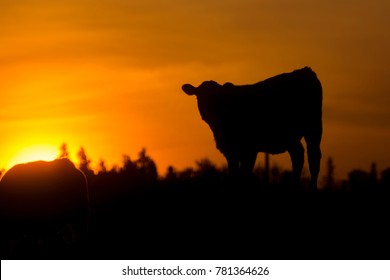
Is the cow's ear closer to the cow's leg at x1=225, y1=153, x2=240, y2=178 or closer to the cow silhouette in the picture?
the cow silhouette

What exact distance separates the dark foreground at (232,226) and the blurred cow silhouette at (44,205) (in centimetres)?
22

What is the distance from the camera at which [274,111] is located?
21219mm

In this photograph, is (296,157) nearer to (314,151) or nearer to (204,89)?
(314,151)

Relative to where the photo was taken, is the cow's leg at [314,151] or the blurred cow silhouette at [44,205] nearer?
the blurred cow silhouette at [44,205]

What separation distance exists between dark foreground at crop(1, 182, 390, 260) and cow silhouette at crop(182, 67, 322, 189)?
1853 millimetres

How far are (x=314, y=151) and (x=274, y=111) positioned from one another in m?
1.06

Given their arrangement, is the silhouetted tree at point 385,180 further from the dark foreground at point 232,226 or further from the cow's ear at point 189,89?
the cow's ear at point 189,89

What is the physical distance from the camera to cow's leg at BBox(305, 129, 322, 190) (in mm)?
21031

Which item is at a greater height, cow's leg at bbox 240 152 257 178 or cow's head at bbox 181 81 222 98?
cow's head at bbox 181 81 222 98

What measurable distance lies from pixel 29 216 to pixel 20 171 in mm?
692

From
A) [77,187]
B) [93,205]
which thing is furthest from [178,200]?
[77,187]

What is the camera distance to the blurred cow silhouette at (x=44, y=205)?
1641 cm

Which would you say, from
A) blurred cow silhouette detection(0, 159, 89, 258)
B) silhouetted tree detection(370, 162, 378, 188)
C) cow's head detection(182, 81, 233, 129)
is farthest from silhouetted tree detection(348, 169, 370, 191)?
blurred cow silhouette detection(0, 159, 89, 258)

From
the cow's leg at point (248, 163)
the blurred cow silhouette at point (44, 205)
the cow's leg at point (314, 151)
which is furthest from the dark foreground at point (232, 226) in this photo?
the cow's leg at point (314, 151)
